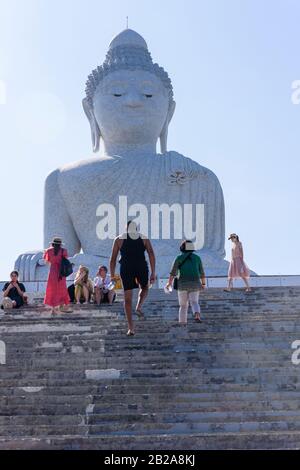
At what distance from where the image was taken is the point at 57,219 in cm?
1750

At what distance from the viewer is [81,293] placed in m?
10.9

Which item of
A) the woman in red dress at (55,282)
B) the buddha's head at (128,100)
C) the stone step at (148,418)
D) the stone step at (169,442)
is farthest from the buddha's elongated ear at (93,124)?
the stone step at (169,442)

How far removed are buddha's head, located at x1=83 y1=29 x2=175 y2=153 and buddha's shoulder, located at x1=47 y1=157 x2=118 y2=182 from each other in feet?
3.06

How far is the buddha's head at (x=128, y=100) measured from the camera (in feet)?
59.3

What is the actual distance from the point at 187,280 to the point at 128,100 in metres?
9.77

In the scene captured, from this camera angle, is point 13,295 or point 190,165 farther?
point 190,165

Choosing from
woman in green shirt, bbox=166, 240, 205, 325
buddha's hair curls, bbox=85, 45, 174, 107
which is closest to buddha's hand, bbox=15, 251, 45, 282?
buddha's hair curls, bbox=85, 45, 174, 107

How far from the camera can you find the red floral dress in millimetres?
9648

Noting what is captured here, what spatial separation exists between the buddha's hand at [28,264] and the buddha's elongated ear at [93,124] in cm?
358

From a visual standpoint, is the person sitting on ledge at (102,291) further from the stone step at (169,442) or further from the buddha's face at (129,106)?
the buddha's face at (129,106)

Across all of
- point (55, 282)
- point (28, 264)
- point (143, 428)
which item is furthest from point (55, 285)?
point (28, 264)

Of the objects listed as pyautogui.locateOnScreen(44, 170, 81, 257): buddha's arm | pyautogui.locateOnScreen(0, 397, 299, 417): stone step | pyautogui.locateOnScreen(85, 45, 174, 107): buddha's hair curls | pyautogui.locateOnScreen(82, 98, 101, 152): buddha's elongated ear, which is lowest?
pyautogui.locateOnScreen(0, 397, 299, 417): stone step

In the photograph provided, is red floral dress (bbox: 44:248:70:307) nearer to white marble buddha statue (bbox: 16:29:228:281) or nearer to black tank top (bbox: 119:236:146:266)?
black tank top (bbox: 119:236:146:266)

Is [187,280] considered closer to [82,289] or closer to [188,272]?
[188,272]
